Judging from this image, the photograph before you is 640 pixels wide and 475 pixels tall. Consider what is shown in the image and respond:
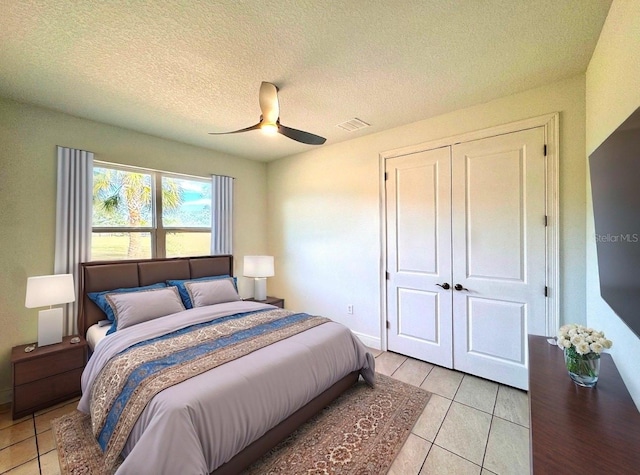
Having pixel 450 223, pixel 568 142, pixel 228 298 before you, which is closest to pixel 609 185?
pixel 568 142

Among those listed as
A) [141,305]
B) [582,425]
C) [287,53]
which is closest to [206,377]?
[141,305]

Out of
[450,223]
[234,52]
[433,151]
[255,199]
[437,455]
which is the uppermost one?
[234,52]

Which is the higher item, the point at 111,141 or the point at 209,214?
the point at 111,141

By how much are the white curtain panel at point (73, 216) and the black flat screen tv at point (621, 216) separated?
13.1ft

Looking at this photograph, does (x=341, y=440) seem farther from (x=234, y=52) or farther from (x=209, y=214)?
(x=209, y=214)

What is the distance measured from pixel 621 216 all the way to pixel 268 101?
86.2 inches

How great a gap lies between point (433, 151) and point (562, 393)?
234cm

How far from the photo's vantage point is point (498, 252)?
2.54 metres

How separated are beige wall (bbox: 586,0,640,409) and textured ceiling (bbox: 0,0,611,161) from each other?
0.59 feet

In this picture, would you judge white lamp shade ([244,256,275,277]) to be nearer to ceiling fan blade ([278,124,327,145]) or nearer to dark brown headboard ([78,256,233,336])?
dark brown headboard ([78,256,233,336])

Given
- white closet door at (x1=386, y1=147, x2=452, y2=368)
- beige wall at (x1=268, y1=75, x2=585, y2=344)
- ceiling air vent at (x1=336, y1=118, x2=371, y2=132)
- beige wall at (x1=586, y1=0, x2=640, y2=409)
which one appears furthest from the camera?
ceiling air vent at (x1=336, y1=118, x2=371, y2=132)

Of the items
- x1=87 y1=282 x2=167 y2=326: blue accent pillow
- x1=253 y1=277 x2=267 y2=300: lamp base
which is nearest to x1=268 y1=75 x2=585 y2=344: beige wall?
x1=253 y1=277 x2=267 y2=300: lamp base

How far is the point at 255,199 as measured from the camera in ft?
14.8

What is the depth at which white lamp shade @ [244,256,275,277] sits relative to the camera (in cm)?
378
